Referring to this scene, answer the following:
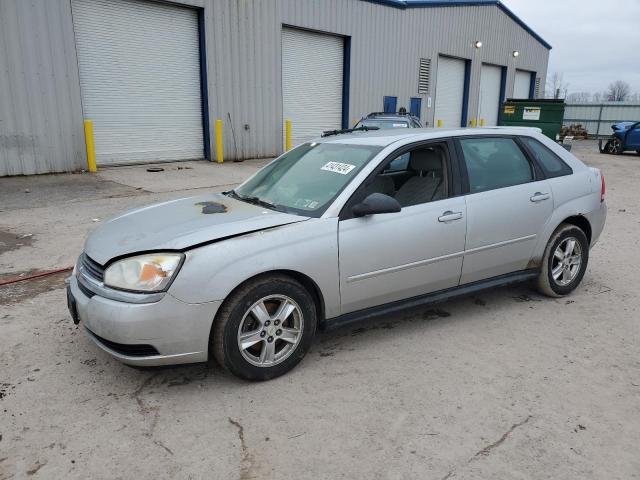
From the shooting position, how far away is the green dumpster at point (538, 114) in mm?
18125

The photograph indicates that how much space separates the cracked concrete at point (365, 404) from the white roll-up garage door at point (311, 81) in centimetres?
1371

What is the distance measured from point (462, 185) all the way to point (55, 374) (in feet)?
10.5

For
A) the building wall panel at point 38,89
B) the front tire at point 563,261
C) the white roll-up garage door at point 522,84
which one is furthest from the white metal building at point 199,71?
the front tire at point 563,261

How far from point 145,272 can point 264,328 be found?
0.79 meters

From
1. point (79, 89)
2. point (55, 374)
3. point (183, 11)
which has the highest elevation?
point (183, 11)

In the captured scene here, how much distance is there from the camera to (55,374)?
130 inches

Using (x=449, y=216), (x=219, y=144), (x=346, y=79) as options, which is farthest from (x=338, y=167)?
(x=346, y=79)

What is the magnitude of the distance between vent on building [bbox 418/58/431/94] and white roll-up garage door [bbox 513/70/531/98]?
962 cm

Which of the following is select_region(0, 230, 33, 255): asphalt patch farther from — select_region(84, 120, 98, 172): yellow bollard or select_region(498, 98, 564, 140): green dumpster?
select_region(498, 98, 564, 140): green dumpster

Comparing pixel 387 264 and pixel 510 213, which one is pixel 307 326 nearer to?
pixel 387 264

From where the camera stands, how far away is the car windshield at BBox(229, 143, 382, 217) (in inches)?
142

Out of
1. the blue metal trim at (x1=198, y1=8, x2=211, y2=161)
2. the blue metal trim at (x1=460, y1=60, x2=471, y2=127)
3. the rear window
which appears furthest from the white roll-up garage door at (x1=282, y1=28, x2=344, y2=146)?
the rear window

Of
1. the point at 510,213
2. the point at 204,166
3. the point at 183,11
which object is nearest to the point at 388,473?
the point at 510,213

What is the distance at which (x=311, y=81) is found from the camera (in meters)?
17.7
